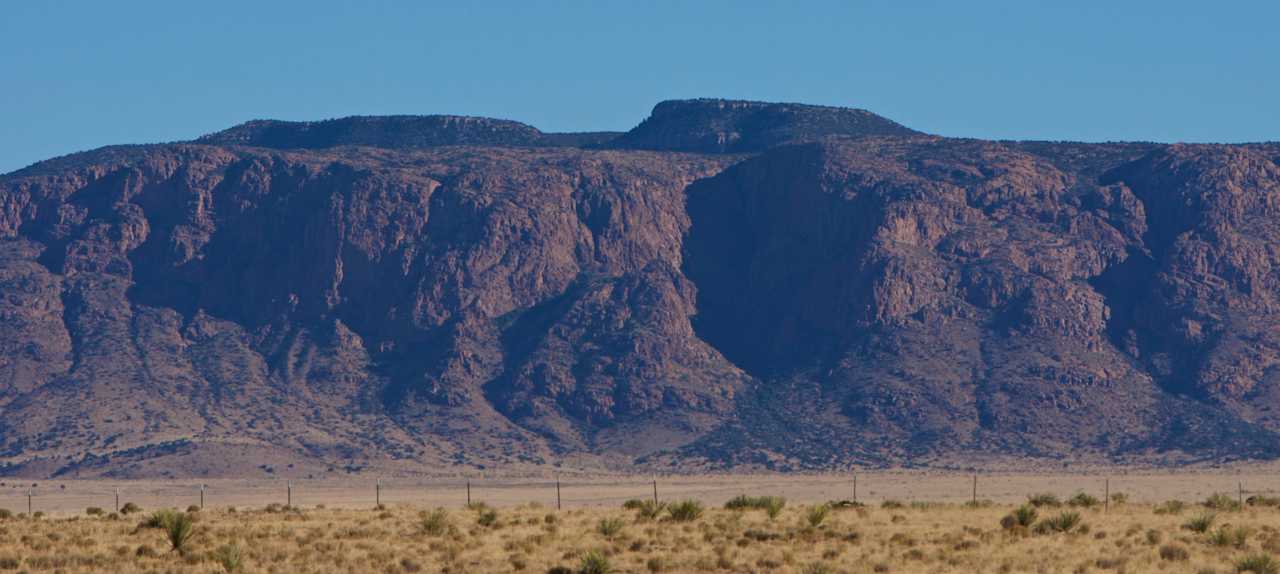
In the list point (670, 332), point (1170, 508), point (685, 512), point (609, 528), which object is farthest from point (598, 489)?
point (609, 528)

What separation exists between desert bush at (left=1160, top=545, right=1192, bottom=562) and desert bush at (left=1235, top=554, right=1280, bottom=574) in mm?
2214

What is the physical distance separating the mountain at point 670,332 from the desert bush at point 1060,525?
95.5 meters

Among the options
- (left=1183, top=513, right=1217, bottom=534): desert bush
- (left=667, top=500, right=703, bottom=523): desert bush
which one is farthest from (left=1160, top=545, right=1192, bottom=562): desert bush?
(left=667, top=500, right=703, bottom=523): desert bush

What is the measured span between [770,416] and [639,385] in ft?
36.3

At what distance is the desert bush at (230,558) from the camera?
5528 centimetres

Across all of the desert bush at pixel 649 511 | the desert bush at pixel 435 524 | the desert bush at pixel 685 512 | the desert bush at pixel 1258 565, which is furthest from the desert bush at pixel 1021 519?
the desert bush at pixel 435 524

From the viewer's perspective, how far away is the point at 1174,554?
186 feet

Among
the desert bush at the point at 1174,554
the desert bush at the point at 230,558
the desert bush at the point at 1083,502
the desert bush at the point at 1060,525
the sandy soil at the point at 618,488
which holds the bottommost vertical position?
the sandy soil at the point at 618,488

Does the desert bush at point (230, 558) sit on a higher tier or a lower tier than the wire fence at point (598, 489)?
higher

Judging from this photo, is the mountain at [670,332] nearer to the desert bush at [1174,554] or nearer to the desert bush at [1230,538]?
the desert bush at [1230,538]

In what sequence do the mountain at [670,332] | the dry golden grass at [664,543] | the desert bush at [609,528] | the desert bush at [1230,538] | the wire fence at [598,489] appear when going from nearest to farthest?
1. the dry golden grass at [664,543]
2. the desert bush at [1230,538]
3. the desert bush at [609,528]
4. the wire fence at [598,489]
5. the mountain at [670,332]

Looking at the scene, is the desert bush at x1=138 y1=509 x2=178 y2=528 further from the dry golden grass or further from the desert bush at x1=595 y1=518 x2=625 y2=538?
the desert bush at x1=595 y1=518 x2=625 y2=538

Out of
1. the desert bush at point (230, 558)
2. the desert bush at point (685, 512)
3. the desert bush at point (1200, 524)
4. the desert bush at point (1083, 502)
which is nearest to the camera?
the desert bush at point (230, 558)

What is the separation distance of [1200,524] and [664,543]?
1493 centimetres
